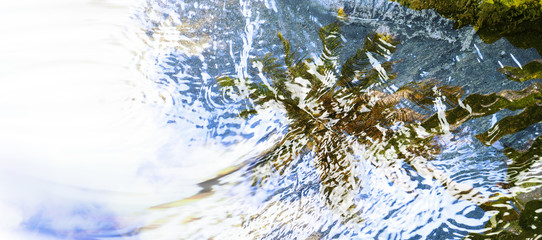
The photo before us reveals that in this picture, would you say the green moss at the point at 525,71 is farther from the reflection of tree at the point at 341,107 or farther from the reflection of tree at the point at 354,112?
the reflection of tree at the point at 341,107

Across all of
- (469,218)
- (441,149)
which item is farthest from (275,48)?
(469,218)

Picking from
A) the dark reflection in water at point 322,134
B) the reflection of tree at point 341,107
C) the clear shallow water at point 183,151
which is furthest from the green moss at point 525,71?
the clear shallow water at point 183,151


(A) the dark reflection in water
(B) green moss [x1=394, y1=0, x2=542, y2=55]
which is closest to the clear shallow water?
(A) the dark reflection in water

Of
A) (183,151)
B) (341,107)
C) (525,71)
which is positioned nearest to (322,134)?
(341,107)

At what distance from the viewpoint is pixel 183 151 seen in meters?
1.96

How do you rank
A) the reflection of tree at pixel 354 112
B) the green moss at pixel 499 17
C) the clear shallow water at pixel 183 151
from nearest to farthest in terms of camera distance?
1. the green moss at pixel 499 17
2. the reflection of tree at pixel 354 112
3. the clear shallow water at pixel 183 151

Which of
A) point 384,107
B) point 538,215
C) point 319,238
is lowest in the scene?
point 538,215

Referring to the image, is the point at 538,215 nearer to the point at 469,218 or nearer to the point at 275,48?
the point at 469,218

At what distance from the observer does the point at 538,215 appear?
1493mm

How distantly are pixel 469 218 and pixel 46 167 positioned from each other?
1.99 meters

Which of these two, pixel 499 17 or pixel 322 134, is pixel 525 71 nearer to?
pixel 499 17

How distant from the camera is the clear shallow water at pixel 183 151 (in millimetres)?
1791

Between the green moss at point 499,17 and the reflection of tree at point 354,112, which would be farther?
the reflection of tree at point 354,112


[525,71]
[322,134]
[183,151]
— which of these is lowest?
[525,71]
